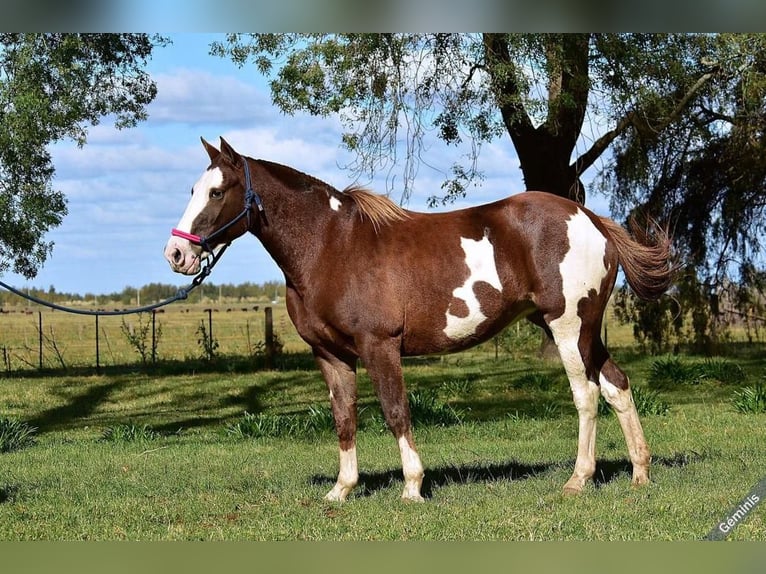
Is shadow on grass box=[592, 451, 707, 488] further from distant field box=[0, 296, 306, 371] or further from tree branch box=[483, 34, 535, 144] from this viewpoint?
distant field box=[0, 296, 306, 371]

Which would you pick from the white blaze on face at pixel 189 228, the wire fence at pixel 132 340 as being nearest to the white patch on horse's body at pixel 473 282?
the white blaze on face at pixel 189 228

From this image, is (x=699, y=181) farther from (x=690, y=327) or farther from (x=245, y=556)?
(x=245, y=556)

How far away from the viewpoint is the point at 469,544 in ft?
15.3

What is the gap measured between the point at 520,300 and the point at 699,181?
1054 cm

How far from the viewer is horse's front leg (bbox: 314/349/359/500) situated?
6031 mm

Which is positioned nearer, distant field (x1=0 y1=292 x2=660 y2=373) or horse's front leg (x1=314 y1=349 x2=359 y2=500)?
horse's front leg (x1=314 y1=349 x2=359 y2=500)

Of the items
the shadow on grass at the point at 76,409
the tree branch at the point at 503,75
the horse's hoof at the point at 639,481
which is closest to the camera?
the horse's hoof at the point at 639,481

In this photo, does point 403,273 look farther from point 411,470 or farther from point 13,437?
point 13,437

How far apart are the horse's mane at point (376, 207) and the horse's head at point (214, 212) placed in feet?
2.34

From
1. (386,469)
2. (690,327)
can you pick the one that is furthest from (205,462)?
(690,327)

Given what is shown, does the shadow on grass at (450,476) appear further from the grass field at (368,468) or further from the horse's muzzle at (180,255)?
the horse's muzzle at (180,255)

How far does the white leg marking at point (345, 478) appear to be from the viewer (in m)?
5.99

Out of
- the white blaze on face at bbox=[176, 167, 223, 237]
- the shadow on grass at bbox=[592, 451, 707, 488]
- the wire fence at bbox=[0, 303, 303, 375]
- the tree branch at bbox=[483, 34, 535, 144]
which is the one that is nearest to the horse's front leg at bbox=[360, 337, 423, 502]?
the white blaze on face at bbox=[176, 167, 223, 237]

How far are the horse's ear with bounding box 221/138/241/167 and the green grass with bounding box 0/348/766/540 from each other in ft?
7.35
